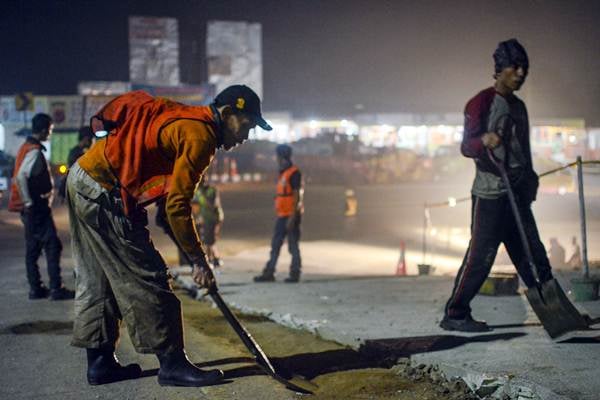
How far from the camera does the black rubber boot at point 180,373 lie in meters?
5.01

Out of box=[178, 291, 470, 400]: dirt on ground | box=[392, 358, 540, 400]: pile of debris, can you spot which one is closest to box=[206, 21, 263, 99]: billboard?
box=[178, 291, 470, 400]: dirt on ground

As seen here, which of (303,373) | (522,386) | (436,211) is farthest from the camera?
(436,211)

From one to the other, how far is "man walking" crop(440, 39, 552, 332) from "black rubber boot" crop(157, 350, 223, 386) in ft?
6.77

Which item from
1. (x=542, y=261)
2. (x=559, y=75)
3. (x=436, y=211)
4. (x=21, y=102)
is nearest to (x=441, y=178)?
(x=559, y=75)

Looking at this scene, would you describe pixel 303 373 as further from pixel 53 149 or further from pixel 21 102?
pixel 53 149

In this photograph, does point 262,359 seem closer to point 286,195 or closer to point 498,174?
point 498,174

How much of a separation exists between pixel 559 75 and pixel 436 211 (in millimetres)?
21911

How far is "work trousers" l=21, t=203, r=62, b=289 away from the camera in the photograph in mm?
8695

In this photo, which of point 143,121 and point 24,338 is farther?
point 24,338

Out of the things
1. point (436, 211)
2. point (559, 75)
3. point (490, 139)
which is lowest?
point (436, 211)

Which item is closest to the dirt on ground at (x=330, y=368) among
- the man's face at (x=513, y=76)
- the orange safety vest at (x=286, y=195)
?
the man's face at (x=513, y=76)

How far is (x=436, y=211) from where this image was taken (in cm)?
2367

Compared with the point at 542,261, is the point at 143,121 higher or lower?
higher

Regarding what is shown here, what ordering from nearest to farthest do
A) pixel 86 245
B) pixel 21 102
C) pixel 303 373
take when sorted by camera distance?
pixel 86 245, pixel 303 373, pixel 21 102
